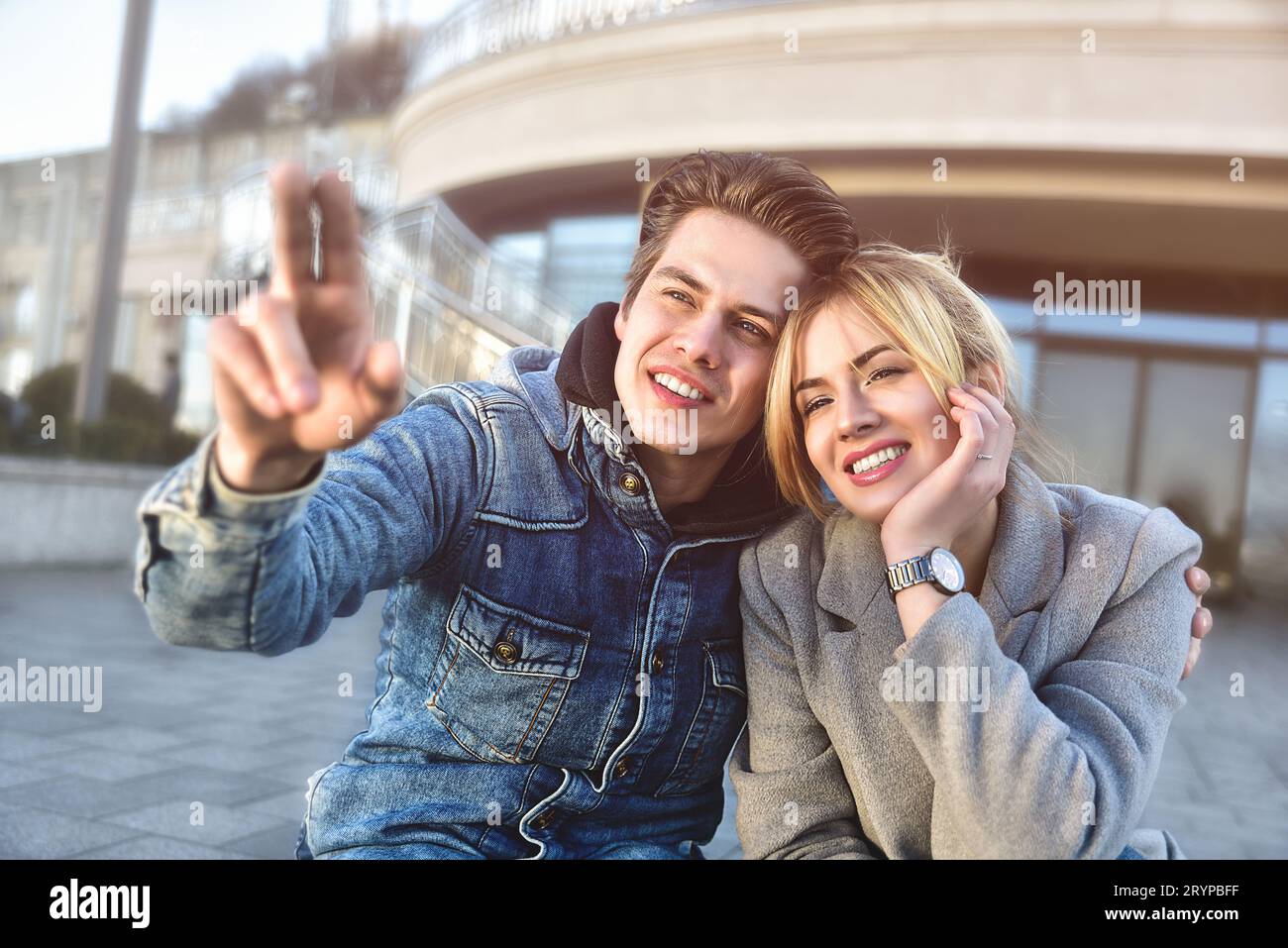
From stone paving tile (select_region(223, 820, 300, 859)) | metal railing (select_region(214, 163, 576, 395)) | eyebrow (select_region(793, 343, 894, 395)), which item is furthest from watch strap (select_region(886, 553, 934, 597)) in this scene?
metal railing (select_region(214, 163, 576, 395))

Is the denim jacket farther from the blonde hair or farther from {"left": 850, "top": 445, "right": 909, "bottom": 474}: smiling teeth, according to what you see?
{"left": 850, "top": 445, "right": 909, "bottom": 474}: smiling teeth

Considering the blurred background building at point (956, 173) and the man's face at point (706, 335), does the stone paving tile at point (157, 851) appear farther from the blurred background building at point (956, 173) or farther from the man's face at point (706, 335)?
the blurred background building at point (956, 173)

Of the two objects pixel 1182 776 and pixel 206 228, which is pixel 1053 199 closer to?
pixel 1182 776

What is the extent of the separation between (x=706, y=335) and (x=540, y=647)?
0.64 meters

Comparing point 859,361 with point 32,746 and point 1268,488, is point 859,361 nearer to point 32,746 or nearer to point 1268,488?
point 32,746

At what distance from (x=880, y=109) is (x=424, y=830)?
9.64 metres

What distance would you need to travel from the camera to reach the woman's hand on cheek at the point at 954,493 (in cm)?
177

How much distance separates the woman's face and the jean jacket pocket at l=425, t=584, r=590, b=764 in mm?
561

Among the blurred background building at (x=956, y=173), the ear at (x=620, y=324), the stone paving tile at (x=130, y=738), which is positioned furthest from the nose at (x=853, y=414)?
the blurred background building at (x=956, y=173)

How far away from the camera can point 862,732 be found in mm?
1874

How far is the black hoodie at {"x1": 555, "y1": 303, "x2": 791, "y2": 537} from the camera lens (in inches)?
Result: 81.4

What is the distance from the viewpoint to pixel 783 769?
1.96 metres

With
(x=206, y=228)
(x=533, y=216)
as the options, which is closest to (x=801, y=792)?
(x=533, y=216)
